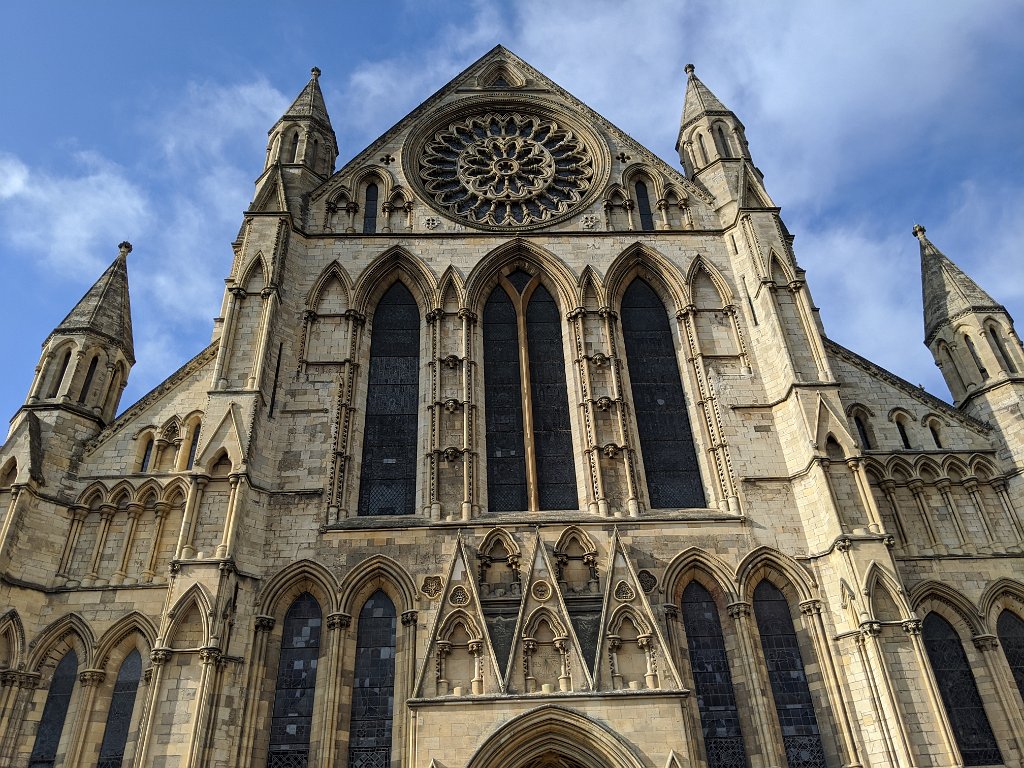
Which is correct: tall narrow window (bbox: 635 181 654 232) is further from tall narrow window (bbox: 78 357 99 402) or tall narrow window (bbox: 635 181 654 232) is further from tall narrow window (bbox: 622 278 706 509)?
tall narrow window (bbox: 78 357 99 402)

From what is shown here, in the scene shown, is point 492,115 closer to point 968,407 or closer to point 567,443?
point 567,443

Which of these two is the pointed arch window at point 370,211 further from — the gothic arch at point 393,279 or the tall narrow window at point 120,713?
the tall narrow window at point 120,713

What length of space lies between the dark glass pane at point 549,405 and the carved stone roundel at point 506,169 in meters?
2.38

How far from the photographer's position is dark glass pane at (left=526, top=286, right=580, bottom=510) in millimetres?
15680

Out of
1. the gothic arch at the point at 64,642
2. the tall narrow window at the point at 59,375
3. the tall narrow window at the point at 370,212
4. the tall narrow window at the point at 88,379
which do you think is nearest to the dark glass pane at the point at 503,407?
the tall narrow window at the point at 370,212

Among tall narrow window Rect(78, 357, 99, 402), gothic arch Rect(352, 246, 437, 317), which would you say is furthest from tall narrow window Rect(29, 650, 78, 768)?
gothic arch Rect(352, 246, 437, 317)

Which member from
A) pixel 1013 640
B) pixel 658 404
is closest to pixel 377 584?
pixel 658 404

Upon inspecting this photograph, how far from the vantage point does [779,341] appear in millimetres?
16516

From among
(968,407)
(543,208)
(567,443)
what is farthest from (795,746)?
(543,208)

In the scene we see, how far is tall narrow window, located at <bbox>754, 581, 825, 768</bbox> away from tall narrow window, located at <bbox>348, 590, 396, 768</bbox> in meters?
5.91

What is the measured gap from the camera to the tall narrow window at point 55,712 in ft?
41.6

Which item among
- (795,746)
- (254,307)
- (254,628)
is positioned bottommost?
(795,746)

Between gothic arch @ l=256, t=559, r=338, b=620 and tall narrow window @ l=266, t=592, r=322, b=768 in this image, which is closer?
tall narrow window @ l=266, t=592, r=322, b=768

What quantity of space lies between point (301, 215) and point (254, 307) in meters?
3.13
